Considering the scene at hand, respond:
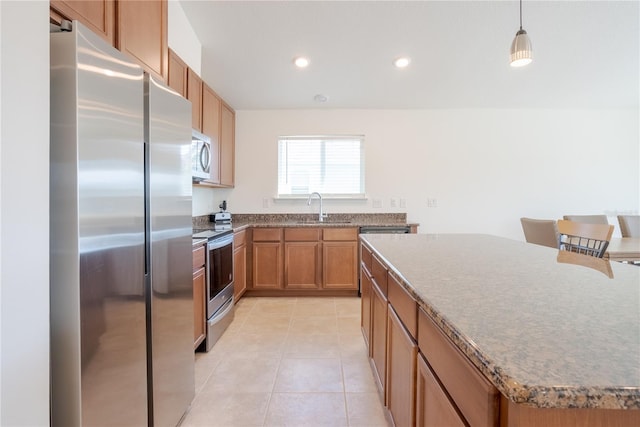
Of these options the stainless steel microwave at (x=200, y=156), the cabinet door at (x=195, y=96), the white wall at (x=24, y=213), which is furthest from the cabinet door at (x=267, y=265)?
the white wall at (x=24, y=213)

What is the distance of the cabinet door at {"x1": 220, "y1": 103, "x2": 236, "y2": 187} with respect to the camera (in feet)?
11.2

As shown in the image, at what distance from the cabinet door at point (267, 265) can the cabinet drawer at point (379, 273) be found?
1.89 metres

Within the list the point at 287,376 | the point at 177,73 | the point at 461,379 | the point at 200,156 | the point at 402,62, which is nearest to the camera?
the point at 461,379

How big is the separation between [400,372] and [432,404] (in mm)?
350

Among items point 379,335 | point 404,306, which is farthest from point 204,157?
point 404,306

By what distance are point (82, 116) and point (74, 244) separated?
0.39 meters

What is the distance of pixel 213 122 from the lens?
3.09m

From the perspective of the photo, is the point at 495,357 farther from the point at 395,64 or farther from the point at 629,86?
the point at 629,86

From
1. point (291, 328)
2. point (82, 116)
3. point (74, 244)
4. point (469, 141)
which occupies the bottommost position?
point (291, 328)

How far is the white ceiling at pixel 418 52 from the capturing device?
231 cm

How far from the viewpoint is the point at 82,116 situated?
0.87 meters

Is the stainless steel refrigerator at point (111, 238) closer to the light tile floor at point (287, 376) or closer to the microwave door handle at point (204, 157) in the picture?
the light tile floor at point (287, 376)

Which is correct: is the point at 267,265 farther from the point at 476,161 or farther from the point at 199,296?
the point at 476,161

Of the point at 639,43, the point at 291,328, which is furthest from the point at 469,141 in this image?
the point at 291,328
